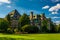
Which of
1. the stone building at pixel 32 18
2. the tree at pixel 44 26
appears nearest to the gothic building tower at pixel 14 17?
the stone building at pixel 32 18

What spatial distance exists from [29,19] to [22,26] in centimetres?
132

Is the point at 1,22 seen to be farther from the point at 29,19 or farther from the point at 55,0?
the point at 55,0

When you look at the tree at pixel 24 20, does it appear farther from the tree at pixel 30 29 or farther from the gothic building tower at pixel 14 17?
the tree at pixel 30 29

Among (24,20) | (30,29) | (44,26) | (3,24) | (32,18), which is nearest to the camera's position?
(30,29)

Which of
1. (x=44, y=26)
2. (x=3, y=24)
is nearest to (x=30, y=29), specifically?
(x=44, y=26)

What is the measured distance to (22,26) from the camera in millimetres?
12727

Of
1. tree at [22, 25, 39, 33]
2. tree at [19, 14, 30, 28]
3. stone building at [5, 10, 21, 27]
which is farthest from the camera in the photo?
tree at [19, 14, 30, 28]

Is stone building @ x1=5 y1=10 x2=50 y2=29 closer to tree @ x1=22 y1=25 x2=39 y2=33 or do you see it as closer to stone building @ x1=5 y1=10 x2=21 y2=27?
stone building @ x1=5 y1=10 x2=21 y2=27

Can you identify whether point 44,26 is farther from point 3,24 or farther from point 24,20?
point 3,24

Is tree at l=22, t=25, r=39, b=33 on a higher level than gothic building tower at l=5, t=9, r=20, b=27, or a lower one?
lower

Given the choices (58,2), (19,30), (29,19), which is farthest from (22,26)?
(58,2)

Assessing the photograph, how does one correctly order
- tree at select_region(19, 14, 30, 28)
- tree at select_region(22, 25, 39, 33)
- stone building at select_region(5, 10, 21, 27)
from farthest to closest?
tree at select_region(19, 14, 30, 28), stone building at select_region(5, 10, 21, 27), tree at select_region(22, 25, 39, 33)

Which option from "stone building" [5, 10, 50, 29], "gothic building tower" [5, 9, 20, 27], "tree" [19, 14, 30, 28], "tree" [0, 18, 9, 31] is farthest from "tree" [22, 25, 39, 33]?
"tree" [0, 18, 9, 31]

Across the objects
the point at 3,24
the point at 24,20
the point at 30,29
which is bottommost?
the point at 30,29
